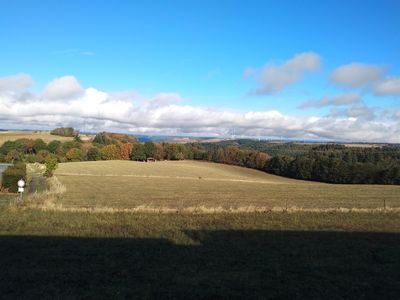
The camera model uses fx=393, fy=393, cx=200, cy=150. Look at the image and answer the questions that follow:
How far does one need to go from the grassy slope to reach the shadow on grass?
2 centimetres

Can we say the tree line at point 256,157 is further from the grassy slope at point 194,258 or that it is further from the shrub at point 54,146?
the grassy slope at point 194,258

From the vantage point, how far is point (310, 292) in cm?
673

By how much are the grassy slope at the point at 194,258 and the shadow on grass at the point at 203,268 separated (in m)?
0.02

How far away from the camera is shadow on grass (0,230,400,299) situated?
21.7ft

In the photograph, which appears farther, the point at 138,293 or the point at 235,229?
the point at 235,229

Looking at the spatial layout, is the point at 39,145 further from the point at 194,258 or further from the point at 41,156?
the point at 194,258

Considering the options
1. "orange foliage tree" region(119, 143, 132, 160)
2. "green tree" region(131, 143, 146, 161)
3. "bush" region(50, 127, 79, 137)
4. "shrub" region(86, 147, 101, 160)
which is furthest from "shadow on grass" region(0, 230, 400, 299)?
"bush" region(50, 127, 79, 137)

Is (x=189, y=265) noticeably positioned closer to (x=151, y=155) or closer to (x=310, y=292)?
(x=310, y=292)

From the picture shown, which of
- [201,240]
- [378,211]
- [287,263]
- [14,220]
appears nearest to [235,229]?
[201,240]

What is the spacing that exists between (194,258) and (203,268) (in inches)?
33.5

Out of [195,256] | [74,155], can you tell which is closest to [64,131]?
[74,155]

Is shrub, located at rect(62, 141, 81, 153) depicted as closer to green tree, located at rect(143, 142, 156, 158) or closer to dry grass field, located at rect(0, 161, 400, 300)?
green tree, located at rect(143, 142, 156, 158)

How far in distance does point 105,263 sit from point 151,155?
9972 centimetres

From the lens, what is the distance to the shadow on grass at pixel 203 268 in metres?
6.61
